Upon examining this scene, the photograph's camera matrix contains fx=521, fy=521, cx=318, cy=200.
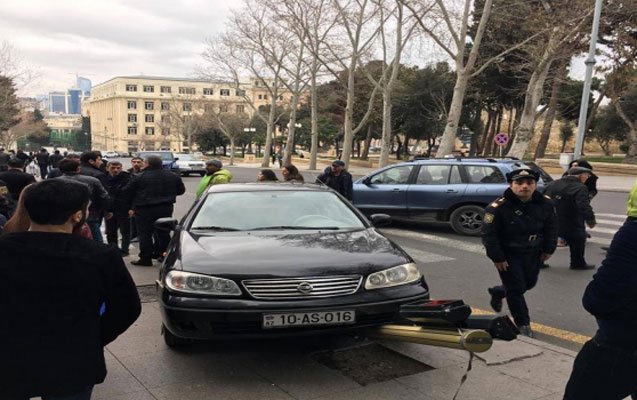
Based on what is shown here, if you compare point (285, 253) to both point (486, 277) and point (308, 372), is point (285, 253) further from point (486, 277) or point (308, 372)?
point (486, 277)

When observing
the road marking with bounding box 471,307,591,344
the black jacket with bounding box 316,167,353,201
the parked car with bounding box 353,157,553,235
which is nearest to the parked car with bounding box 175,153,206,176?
the parked car with bounding box 353,157,553,235

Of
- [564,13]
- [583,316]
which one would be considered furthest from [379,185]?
[564,13]

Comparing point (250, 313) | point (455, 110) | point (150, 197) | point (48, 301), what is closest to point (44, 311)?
point (48, 301)

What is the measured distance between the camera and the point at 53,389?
6.71 feet

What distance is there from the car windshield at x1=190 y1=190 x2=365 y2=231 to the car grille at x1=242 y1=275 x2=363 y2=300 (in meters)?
1.11

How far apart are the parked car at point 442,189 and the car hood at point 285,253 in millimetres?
6395

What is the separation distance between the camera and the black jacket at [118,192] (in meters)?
7.63

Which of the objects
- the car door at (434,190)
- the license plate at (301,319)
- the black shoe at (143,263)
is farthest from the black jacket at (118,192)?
the car door at (434,190)

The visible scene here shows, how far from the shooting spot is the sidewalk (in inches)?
134

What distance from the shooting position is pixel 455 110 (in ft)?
69.7

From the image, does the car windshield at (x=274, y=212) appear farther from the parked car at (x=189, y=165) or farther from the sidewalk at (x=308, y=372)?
the parked car at (x=189, y=165)

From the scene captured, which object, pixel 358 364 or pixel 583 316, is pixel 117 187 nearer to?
pixel 358 364

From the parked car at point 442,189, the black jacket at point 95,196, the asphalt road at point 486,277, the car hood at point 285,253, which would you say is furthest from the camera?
the parked car at point 442,189

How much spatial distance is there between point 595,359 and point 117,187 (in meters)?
7.35
